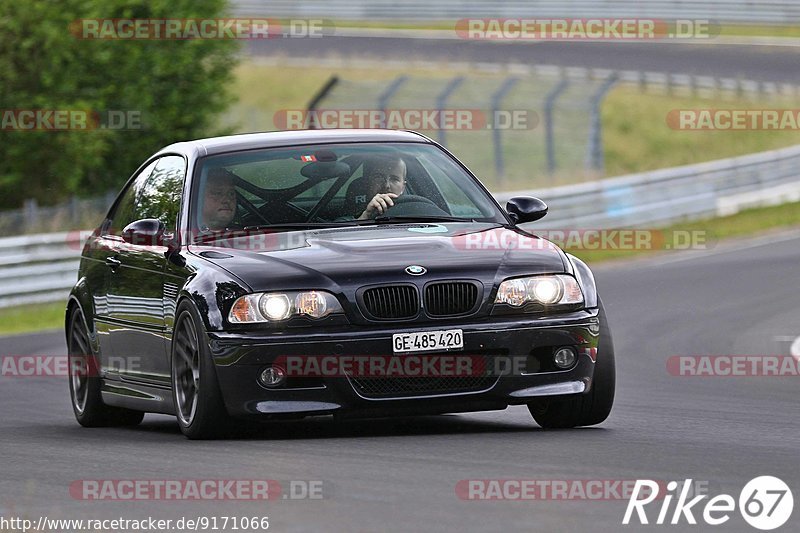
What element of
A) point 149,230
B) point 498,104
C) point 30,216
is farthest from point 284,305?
point 498,104

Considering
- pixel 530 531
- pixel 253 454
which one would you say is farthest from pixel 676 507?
pixel 253 454

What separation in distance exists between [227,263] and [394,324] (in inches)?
34.5

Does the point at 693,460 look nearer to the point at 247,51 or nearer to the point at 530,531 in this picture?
the point at 530,531

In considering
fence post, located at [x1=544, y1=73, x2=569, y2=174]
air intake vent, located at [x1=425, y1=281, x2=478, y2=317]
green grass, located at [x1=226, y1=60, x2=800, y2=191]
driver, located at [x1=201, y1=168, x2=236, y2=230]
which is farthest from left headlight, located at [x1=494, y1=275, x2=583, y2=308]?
fence post, located at [x1=544, y1=73, x2=569, y2=174]

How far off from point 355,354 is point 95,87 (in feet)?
72.5

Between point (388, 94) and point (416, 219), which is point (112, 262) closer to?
point (416, 219)

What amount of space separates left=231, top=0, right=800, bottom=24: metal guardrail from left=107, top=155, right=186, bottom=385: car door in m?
42.7

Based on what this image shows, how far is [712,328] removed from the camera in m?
16.1

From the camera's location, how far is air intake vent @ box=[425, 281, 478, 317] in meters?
7.99

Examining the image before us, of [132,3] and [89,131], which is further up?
[132,3]

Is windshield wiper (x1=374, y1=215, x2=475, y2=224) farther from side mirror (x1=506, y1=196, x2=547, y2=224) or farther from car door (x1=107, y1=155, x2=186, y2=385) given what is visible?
car door (x1=107, y1=155, x2=186, y2=385)

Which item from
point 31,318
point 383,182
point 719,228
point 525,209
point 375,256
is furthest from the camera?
point 719,228

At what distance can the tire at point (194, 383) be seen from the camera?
805 centimetres

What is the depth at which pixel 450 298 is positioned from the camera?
8.02 m
